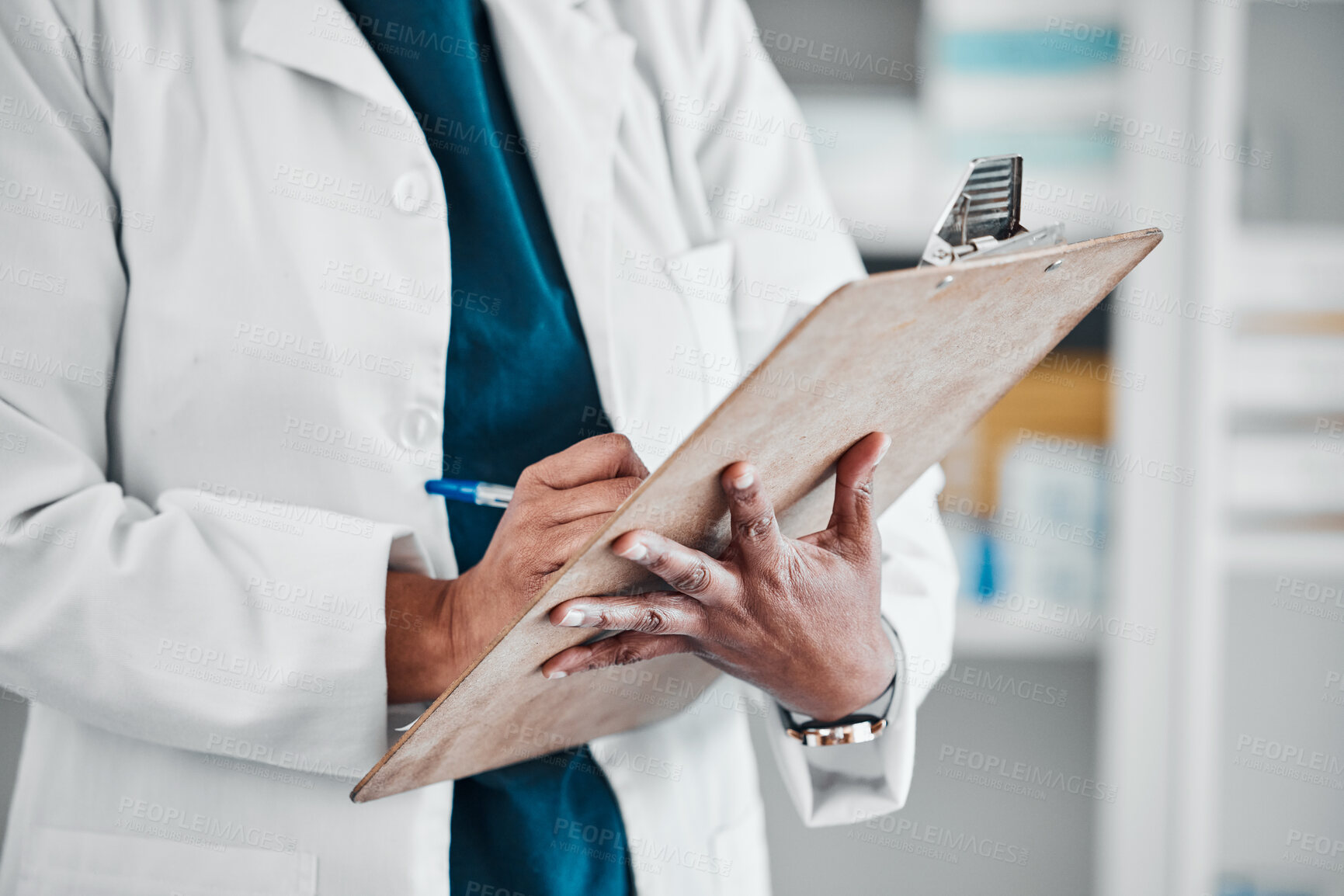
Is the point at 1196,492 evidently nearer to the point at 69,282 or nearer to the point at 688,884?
the point at 688,884

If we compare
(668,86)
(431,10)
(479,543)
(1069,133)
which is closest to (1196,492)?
(1069,133)

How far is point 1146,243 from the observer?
0.46m

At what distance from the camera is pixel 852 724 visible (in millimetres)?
671

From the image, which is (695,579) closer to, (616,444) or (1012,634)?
(616,444)

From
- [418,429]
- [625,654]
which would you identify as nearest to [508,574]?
[625,654]

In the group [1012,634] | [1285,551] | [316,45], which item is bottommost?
[1012,634]

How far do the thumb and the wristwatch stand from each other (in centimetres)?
19

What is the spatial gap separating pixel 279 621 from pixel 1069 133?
1405mm

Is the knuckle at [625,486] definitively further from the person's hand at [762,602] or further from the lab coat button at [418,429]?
the lab coat button at [418,429]

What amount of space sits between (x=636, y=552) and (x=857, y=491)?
0.16 m

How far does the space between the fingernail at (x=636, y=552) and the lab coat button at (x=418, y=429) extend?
0.32 metres

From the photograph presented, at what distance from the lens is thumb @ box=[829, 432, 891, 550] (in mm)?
489

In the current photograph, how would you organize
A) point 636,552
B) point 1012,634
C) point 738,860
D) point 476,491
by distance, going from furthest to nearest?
point 1012,634
point 738,860
point 476,491
point 636,552

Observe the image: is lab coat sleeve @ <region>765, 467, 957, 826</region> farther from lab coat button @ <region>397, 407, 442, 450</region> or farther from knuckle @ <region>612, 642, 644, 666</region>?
lab coat button @ <region>397, 407, 442, 450</region>
